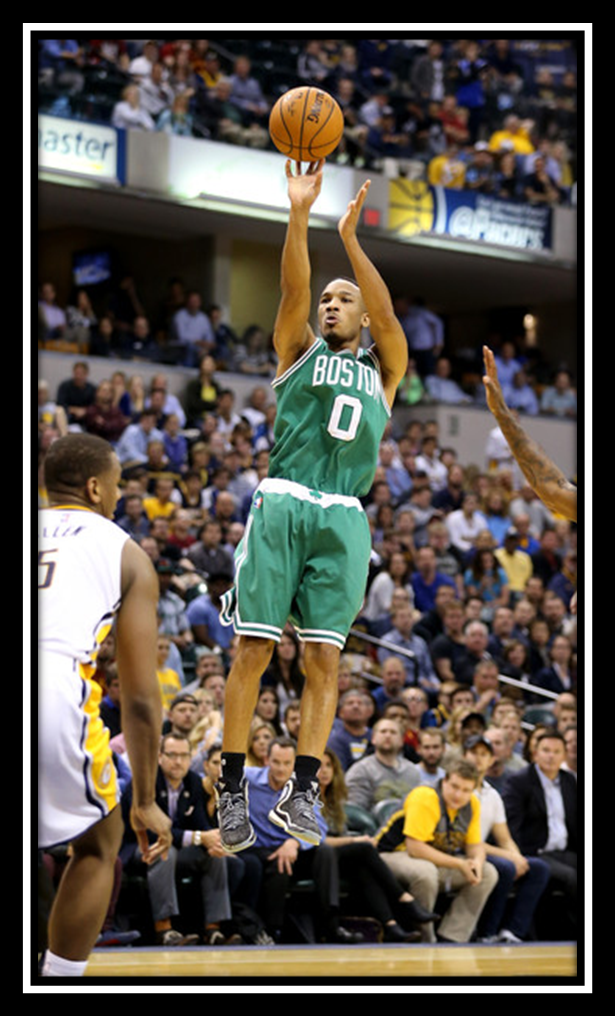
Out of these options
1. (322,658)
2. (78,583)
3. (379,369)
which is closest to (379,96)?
(379,369)

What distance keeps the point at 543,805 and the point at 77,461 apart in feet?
17.1

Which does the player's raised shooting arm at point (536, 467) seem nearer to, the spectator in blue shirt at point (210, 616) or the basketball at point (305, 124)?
the basketball at point (305, 124)

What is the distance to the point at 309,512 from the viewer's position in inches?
241

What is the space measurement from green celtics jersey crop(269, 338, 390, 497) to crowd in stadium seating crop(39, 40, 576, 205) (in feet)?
39.2

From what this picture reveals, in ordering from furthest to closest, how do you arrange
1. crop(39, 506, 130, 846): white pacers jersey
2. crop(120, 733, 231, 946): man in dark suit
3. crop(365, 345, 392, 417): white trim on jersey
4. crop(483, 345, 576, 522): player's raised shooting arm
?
crop(120, 733, 231, 946): man in dark suit < crop(365, 345, 392, 417): white trim on jersey < crop(483, 345, 576, 522): player's raised shooting arm < crop(39, 506, 130, 846): white pacers jersey

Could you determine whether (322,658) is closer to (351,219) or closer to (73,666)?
(73,666)

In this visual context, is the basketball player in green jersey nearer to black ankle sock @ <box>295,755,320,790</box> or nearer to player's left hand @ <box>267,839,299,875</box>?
black ankle sock @ <box>295,755,320,790</box>

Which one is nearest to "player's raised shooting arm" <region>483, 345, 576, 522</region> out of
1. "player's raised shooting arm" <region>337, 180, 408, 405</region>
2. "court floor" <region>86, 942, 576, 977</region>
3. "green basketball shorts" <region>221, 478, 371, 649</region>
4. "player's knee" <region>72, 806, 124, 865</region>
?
"player's raised shooting arm" <region>337, 180, 408, 405</region>

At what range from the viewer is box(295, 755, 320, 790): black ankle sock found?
590cm

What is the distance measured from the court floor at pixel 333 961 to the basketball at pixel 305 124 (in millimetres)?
3928

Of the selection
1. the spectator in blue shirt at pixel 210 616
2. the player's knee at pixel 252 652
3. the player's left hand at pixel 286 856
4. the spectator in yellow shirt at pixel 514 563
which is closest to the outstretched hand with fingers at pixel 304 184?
the player's knee at pixel 252 652
